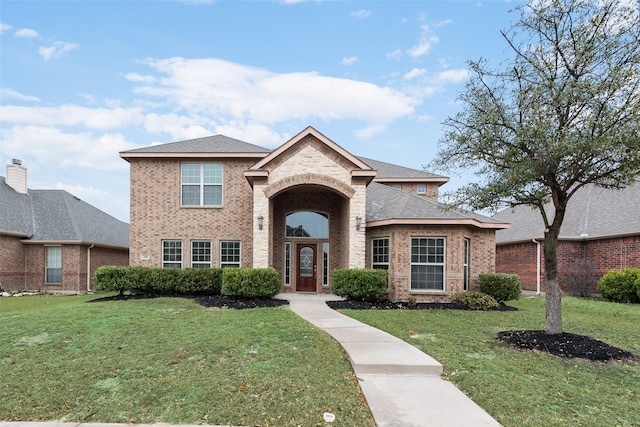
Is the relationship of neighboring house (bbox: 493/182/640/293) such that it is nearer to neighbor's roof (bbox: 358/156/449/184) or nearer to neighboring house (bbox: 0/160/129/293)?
neighbor's roof (bbox: 358/156/449/184)

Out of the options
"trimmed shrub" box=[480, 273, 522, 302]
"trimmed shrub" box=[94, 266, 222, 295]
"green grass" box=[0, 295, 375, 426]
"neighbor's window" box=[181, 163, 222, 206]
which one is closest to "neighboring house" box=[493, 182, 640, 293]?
"trimmed shrub" box=[480, 273, 522, 302]

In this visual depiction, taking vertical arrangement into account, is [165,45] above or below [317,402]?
above

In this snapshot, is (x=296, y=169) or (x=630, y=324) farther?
(x=296, y=169)

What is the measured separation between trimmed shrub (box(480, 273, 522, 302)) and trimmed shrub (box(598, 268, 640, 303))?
15.8 feet

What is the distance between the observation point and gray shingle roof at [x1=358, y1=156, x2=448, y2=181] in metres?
20.3

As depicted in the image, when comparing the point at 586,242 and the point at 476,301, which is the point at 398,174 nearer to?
the point at 586,242

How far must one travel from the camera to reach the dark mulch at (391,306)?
11.5 meters

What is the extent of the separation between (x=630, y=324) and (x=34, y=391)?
13265 mm

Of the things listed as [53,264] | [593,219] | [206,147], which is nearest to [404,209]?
[206,147]

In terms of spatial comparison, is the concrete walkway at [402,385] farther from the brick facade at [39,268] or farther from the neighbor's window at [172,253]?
the brick facade at [39,268]

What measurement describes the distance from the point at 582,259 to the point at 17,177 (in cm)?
2963

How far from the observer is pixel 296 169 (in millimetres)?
13438

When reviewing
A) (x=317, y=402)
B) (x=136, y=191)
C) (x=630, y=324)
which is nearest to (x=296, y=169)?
(x=136, y=191)

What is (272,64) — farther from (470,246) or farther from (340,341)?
(340,341)
